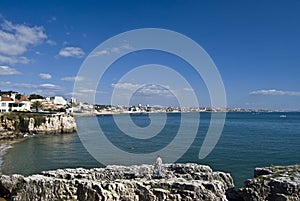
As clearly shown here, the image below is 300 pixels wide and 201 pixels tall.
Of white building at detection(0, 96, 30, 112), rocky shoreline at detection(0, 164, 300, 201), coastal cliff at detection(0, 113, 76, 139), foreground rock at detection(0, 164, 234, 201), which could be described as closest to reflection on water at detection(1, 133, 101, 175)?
foreground rock at detection(0, 164, 234, 201)

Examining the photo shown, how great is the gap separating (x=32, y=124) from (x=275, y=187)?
61.3m

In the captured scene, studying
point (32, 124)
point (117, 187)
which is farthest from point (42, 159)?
point (32, 124)

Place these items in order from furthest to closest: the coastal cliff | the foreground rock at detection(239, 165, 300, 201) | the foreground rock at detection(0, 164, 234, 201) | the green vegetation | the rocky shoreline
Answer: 1. the green vegetation
2. the coastal cliff
3. the foreground rock at detection(0, 164, 234, 201)
4. the rocky shoreline
5. the foreground rock at detection(239, 165, 300, 201)

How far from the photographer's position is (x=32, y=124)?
65750 millimetres

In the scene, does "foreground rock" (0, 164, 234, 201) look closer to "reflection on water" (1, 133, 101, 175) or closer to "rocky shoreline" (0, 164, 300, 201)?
"rocky shoreline" (0, 164, 300, 201)

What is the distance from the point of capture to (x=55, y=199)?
50.9 ft

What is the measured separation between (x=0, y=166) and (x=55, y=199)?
1978 centimetres

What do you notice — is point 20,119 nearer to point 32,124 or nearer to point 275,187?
point 32,124

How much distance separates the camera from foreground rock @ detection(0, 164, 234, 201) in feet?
Result: 48.3

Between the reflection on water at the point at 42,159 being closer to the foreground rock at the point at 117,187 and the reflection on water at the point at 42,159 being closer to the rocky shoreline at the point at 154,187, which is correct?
the foreground rock at the point at 117,187

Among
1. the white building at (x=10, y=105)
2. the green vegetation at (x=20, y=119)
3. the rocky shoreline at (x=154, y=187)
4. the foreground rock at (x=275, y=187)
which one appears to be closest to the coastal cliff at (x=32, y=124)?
the green vegetation at (x=20, y=119)

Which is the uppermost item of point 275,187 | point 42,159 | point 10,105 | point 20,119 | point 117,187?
point 10,105

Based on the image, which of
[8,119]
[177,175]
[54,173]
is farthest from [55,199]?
[8,119]

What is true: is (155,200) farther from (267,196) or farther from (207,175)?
(267,196)
